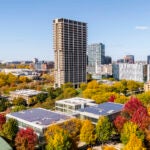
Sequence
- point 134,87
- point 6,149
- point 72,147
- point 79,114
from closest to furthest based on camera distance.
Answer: point 6,149 < point 72,147 < point 79,114 < point 134,87

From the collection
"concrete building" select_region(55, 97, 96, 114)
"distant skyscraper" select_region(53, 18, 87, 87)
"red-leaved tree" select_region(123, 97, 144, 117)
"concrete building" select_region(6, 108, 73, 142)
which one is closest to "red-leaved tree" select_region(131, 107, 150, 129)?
"red-leaved tree" select_region(123, 97, 144, 117)


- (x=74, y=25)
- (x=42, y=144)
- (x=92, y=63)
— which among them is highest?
(x=74, y=25)

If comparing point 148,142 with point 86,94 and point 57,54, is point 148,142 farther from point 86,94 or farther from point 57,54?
point 57,54

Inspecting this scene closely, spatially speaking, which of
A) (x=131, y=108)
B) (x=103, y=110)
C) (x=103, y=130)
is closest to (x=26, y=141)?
(x=103, y=130)

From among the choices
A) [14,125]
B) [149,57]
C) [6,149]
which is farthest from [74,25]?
[149,57]

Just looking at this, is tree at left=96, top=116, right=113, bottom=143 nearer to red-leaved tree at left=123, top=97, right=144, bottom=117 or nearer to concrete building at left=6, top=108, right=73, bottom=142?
concrete building at left=6, top=108, right=73, bottom=142

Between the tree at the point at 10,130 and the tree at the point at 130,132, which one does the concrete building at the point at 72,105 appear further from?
the tree at the point at 130,132
